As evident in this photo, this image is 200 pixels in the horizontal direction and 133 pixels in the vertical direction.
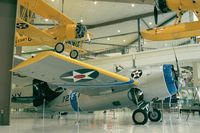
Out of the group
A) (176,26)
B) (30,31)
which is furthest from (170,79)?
(30,31)

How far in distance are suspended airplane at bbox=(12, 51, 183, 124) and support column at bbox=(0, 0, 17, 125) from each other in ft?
3.62

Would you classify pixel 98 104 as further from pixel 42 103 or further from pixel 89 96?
pixel 42 103

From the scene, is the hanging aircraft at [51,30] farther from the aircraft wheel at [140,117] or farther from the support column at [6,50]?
the aircraft wheel at [140,117]

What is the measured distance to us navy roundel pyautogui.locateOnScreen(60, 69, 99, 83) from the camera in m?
5.44

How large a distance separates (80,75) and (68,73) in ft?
0.96

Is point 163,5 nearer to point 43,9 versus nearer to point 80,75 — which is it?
point 80,75

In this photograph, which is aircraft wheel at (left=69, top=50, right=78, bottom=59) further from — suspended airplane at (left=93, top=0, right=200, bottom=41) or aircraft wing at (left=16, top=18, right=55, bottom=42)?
suspended airplane at (left=93, top=0, right=200, bottom=41)

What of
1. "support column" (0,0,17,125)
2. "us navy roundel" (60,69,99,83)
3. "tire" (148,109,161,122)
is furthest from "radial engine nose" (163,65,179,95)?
"support column" (0,0,17,125)

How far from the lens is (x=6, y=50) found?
643 cm

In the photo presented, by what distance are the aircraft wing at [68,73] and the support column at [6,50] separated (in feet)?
4.33

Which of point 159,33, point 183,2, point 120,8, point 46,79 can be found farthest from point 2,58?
point 120,8

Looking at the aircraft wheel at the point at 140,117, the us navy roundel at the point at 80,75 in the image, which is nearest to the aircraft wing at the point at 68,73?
the us navy roundel at the point at 80,75

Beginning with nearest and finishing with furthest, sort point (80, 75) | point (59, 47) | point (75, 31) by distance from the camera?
point (80, 75) < point (75, 31) < point (59, 47)

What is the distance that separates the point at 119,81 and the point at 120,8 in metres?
11.0
